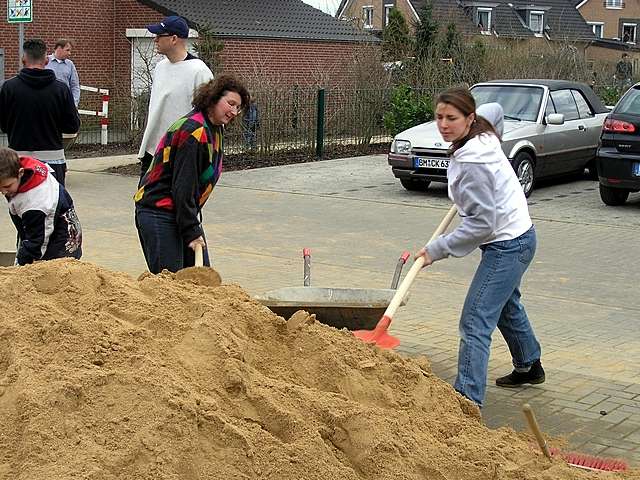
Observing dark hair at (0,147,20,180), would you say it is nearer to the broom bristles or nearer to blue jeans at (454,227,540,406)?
blue jeans at (454,227,540,406)

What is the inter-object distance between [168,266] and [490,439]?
226 cm

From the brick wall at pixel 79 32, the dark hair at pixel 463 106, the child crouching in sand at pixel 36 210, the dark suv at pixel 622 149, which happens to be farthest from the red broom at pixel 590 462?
the brick wall at pixel 79 32

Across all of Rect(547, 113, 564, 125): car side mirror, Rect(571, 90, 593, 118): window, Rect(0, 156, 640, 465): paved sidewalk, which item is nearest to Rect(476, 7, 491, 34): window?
Rect(571, 90, 593, 118): window

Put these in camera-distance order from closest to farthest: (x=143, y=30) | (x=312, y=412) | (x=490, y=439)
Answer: (x=312, y=412) → (x=490, y=439) → (x=143, y=30)

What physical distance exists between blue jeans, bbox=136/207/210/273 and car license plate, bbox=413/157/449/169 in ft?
30.2

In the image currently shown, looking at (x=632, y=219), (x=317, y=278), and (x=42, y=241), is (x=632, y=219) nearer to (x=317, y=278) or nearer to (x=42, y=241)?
(x=317, y=278)

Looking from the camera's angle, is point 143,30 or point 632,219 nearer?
point 632,219

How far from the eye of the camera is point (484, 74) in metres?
26.4

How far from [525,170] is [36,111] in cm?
779

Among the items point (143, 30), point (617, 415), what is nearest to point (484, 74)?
point (143, 30)

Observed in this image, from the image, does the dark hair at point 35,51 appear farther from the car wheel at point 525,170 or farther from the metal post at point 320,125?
the metal post at point 320,125

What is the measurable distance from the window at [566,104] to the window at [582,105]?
108mm

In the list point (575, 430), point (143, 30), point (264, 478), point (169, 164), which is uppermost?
point (143, 30)

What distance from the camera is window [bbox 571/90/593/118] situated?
55.1 feet
